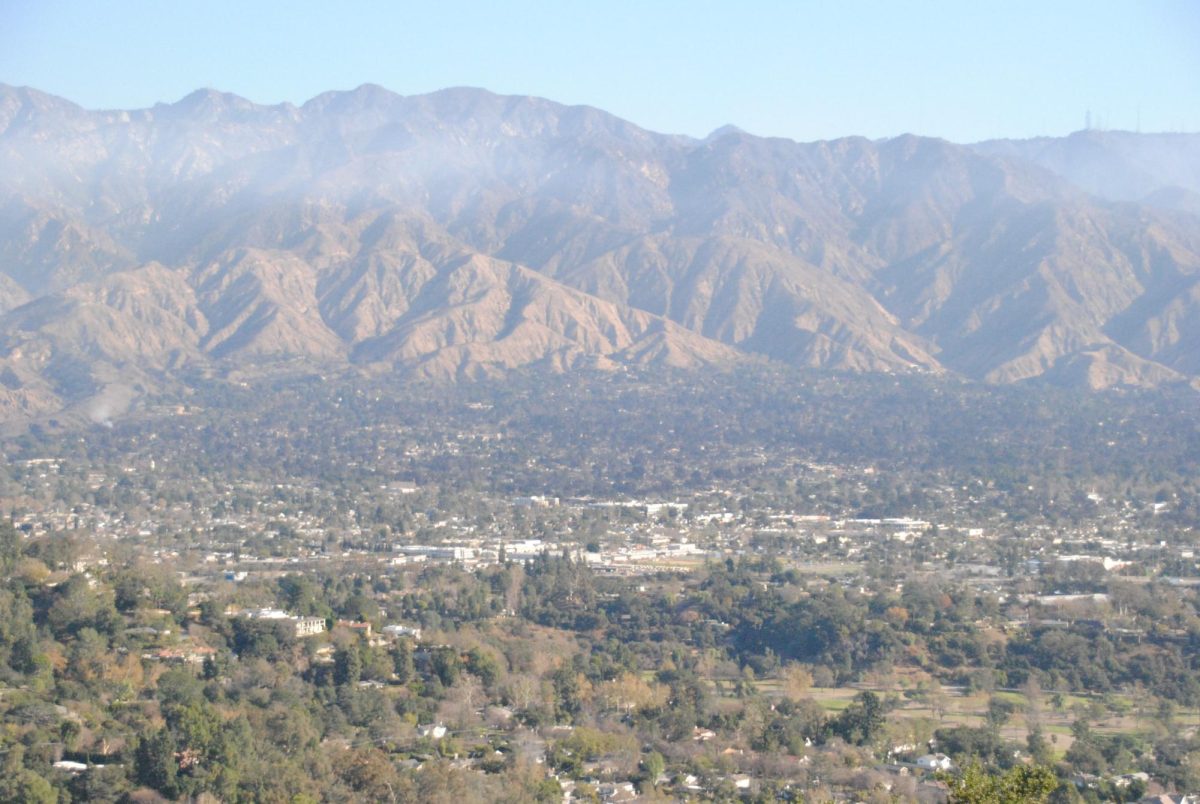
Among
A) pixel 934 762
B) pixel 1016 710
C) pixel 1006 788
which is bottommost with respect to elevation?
pixel 1016 710

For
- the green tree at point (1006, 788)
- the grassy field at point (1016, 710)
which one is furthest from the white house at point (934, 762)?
the green tree at point (1006, 788)

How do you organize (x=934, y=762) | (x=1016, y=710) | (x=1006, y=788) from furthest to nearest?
(x=1016, y=710) → (x=934, y=762) → (x=1006, y=788)

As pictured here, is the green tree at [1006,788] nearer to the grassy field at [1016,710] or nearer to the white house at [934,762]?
the white house at [934,762]

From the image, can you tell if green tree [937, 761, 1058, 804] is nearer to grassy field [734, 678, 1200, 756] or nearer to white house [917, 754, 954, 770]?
white house [917, 754, 954, 770]

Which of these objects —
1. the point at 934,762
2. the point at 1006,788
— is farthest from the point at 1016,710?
the point at 1006,788

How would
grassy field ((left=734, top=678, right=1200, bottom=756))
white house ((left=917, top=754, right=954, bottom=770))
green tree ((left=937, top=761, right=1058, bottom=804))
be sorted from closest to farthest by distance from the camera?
1. green tree ((left=937, top=761, right=1058, bottom=804))
2. white house ((left=917, top=754, right=954, bottom=770))
3. grassy field ((left=734, top=678, right=1200, bottom=756))

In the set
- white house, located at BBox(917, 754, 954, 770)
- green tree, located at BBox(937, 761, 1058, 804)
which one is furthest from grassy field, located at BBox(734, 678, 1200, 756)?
green tree, located at BBox(937, 761, 1058, 804)

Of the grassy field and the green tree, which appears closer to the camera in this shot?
the green tree

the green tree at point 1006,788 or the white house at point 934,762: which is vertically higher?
the green tree at point 1006,788

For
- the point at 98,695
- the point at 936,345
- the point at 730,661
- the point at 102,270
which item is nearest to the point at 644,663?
the point at 730,661

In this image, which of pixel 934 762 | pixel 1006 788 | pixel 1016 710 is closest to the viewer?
pixel 1006 788

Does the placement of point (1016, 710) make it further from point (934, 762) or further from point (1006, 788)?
Result: point (1006, 788)
